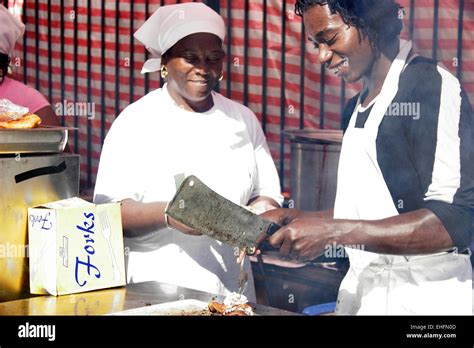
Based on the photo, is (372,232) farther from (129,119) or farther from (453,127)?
(129,119)

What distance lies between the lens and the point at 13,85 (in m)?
3.34

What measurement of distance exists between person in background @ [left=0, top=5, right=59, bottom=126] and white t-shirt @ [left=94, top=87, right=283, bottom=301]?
1.74 feet

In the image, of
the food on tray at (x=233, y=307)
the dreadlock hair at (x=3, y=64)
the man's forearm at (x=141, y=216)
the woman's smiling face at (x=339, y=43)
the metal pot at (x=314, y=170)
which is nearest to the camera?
the food on tray at (x=233, y=307)

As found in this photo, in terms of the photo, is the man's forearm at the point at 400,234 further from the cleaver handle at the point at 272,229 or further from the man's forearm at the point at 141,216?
the man's forearm at the point at 141,216

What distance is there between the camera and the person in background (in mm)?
3217

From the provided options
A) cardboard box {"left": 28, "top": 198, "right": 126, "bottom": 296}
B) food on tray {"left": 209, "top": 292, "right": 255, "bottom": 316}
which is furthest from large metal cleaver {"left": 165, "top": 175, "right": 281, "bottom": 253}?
cardboard box {"left": 28, "top": 198, "right": 126, "bottom": 296}

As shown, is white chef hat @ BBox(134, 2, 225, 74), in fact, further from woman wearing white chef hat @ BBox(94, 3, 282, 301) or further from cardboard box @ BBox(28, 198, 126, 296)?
cardboard box @ BBox(28, 198, 126, 296)

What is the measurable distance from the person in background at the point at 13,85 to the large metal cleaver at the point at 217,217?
1.19 metres

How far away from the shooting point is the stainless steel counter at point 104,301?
2344mm

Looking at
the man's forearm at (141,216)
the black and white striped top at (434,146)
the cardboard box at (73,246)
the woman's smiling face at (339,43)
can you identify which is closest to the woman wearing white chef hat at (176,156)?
the man's forearm at (141,216)

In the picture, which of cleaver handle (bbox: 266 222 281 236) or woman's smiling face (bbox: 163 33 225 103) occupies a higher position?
woman's smiling face (bbox: 163 33 225 103)

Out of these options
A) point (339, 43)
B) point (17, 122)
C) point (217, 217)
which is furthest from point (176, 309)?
point (339, 43)

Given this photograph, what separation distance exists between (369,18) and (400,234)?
65 centimetres

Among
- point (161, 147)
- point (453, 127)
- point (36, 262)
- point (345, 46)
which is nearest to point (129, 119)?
point (161, 147)
